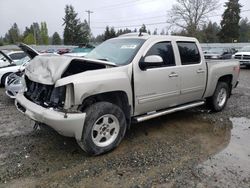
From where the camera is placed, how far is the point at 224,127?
5594 millimetres

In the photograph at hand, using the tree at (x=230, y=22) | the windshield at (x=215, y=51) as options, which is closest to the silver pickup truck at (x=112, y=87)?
the windshield at (x=215, y=51)

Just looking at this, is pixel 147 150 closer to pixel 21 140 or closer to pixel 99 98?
pixel 99 98

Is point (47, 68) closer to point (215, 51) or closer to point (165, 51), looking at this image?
point (165, 51)

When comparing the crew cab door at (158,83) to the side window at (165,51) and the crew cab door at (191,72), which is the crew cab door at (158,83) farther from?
the crew cab door at (191,72)

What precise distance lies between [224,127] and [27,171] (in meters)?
3.99

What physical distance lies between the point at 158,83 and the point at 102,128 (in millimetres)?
1364

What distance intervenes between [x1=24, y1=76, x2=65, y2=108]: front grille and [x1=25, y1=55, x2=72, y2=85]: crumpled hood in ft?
0.49

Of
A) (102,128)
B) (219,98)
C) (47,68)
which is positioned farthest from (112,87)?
(219,98)

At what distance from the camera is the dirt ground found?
343cm

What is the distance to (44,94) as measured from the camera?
4.10m

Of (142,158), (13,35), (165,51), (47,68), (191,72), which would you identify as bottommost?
(142,158)

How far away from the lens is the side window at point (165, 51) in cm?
486

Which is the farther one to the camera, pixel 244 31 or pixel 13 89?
pixel 244 31

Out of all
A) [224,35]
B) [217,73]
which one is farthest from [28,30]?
[217,73]
